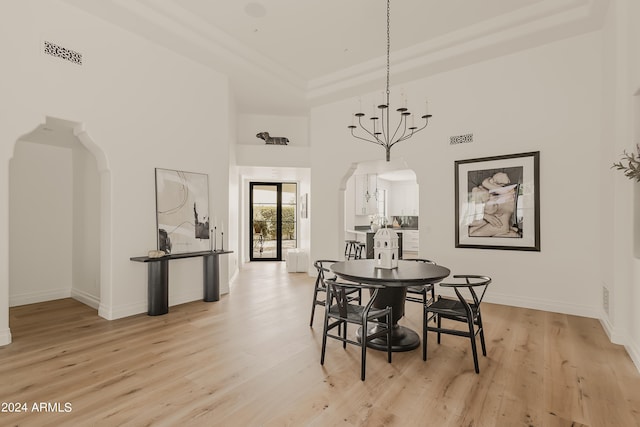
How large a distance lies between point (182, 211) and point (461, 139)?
4.70m

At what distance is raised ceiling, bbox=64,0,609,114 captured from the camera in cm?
456

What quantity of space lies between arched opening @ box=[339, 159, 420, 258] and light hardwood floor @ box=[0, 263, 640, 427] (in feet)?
20.5

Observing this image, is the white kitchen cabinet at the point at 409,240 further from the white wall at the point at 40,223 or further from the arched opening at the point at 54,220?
the white wall at the point at 40,223

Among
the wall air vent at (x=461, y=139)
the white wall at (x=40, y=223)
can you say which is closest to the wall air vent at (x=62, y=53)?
the white wall at (x=40, y=223)

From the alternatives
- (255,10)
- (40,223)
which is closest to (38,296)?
(40,223)

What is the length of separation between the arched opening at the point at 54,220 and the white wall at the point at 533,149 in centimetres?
533

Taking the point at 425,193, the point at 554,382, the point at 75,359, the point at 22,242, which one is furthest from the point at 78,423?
the point at 425,193

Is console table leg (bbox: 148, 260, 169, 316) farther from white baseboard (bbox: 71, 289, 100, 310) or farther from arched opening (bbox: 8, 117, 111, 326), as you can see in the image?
white baseboard (bbox: 71, 289, 100, 310)

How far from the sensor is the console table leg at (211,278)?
18.4 ft

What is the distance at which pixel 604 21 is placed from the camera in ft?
14.7

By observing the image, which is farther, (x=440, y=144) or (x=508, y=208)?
(x=440, y=144)

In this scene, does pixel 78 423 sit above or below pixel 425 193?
below

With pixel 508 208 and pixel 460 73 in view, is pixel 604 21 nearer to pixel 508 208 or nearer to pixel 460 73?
pixel 460 73

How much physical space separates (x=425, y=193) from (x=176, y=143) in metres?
4.27
